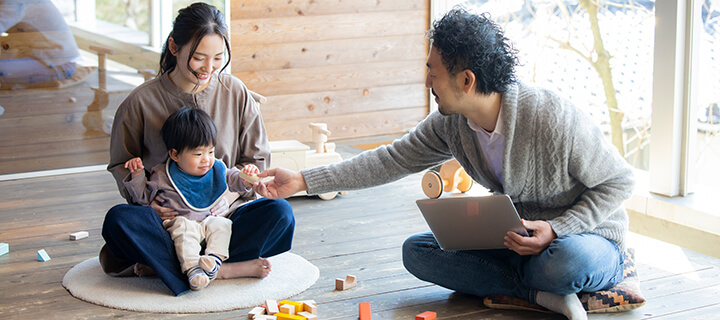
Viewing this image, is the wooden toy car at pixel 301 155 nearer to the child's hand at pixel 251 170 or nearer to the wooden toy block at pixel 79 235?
the wooden toy block at pixel 79 235

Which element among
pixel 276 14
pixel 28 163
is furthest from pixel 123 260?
pixel 276 14

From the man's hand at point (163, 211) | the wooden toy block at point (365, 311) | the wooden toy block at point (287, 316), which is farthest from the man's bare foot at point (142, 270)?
the wooden toy block at point (365, 311)

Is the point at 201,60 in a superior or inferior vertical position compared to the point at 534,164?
superior

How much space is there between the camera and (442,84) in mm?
1704

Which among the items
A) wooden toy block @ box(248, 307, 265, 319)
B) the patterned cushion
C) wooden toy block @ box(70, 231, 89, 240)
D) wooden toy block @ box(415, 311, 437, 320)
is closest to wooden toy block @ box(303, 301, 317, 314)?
wooden toy block @ box(248, 307, 265, 319)

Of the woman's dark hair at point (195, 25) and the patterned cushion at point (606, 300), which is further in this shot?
the woman's dark hair at point (195, 25)

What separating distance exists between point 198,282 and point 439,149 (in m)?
0.78

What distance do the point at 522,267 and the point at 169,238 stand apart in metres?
0.99

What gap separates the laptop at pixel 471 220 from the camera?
5.45 feet

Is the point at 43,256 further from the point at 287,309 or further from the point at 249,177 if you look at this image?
the point at 287,309

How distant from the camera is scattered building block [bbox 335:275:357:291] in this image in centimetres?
202

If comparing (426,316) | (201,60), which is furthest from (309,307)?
(201,60)

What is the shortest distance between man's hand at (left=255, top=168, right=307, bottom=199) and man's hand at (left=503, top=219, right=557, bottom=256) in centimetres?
60

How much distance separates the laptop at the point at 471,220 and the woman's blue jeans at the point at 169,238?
1.60 feet
